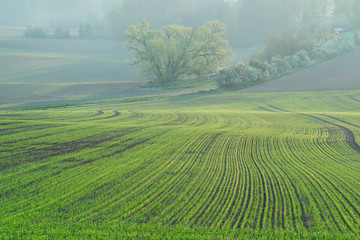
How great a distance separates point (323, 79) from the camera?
7181 centimetres

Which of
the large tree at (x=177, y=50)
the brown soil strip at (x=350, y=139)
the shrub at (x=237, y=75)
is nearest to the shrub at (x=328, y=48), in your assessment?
the large tree at (x=177, y=50)

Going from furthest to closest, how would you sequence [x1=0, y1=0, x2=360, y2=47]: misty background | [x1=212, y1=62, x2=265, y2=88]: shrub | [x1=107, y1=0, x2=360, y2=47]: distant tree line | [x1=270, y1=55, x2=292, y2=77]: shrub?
[x1=107, y1=0, x2=360, y2=47]: distant tree line
[x1=0, y1=0, x2=360, y2=47]: misty background
[x1=270, y1=55, x2=292, y2=77]: shrub
[x1=212, y1=62, x2=265, y2=88]: shrub

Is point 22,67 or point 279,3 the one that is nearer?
point 22,67

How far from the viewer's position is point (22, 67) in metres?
99.1

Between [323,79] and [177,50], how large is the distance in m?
35.7

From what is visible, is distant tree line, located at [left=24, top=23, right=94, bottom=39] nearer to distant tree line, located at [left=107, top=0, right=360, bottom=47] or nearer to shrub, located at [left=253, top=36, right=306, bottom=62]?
distant tree line, located at [left=107, top=0, right=360, bottom=47]

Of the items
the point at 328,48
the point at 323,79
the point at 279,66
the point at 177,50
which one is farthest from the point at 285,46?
the point at 177,50

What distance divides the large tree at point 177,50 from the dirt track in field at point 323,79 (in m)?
19.5

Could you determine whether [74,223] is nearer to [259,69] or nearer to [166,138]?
[166,138]

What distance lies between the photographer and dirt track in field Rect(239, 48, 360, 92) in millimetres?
66188

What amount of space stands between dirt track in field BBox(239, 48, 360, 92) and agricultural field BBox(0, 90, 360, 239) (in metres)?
35.2

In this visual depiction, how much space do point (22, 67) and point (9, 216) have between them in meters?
98.7

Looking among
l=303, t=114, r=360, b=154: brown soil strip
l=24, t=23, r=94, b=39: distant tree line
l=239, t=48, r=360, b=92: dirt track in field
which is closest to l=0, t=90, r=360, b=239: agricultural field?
l=303, t=114, r=360, b=154: brown soil strip

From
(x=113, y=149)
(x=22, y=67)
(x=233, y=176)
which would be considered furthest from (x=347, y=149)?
(x=22, y=67)
